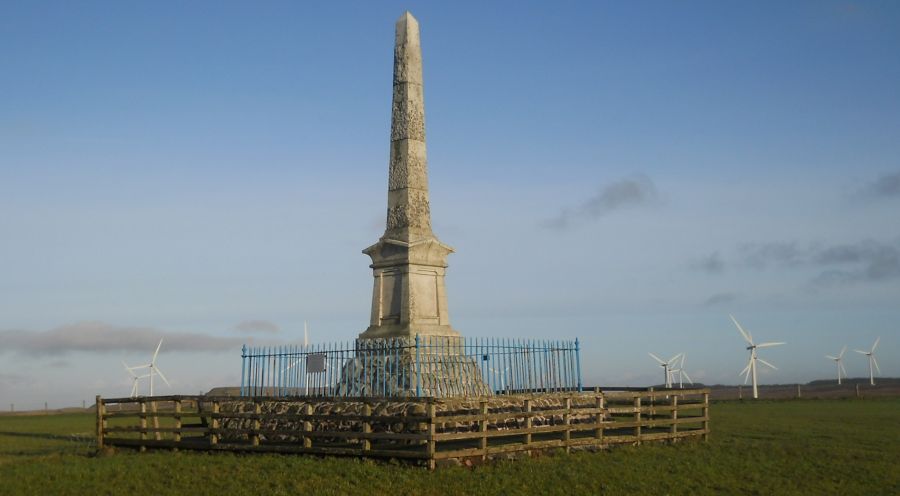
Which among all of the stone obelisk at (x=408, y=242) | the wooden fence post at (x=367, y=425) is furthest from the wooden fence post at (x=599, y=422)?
the wooden fence post at (x=367, y=425)

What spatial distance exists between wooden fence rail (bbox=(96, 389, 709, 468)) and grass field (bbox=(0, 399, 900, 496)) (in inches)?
19.0

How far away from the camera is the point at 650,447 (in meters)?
20.9

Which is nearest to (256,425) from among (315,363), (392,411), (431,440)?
(315,363)

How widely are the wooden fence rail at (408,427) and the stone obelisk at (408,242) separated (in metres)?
3.07

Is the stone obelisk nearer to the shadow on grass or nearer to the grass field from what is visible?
the grass field

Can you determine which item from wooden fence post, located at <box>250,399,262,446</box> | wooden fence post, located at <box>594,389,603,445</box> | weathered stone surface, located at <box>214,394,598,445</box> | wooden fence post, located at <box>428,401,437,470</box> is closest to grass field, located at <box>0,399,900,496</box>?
wooden fence post, located at <box>428,401,437,470</box>

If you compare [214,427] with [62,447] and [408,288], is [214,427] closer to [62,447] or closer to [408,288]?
[408,288]

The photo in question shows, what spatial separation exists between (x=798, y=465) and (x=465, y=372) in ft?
25.8

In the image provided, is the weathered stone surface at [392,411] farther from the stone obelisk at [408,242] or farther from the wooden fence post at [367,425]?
the stone obelisk at [408,242]

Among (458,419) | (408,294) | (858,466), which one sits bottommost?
(858,466)

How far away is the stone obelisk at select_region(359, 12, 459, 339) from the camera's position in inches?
864

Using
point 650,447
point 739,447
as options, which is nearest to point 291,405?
point 650,447

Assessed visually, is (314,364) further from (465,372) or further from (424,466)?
(424,466)

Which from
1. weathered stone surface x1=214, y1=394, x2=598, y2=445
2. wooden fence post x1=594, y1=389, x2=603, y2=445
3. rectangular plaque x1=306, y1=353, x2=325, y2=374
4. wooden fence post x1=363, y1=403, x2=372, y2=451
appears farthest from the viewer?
rectangular plaque x1=306, y1=353, x2=325, y2=374
